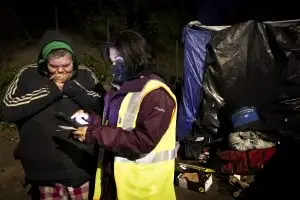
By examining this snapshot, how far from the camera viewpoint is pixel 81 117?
2.74 m

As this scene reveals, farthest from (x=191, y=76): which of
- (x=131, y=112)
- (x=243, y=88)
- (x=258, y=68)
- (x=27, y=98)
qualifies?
(x=131, y=112)

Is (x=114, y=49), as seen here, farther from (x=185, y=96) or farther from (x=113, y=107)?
(x=185, y=96)

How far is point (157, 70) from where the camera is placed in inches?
98.6

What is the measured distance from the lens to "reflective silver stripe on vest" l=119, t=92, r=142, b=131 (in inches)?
94.2

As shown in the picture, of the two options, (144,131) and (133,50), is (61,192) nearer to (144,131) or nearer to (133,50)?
(144,131)

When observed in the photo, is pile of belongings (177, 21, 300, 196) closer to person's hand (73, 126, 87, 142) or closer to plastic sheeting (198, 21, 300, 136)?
plastic sheeting (198, 21, 300, 136)

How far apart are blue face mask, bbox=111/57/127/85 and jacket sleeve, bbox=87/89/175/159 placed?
8.9 inches

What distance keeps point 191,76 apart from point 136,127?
9.44 feet

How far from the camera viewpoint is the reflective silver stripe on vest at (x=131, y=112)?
2.39 metres

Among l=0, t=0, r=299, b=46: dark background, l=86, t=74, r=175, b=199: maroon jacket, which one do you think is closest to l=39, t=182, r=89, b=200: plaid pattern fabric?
l=86, t=74, r=175, b=199: maroon jacket

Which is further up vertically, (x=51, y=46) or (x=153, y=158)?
(x=51, y=46)

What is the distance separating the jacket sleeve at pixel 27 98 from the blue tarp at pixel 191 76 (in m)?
2.58

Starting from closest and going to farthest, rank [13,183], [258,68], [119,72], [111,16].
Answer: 1. [119,72]
2. [13,183]
3. [258,68]
4. [111,16]

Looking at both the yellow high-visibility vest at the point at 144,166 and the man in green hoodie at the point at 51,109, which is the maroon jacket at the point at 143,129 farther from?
the man in green hoodie at the point at 51,109
